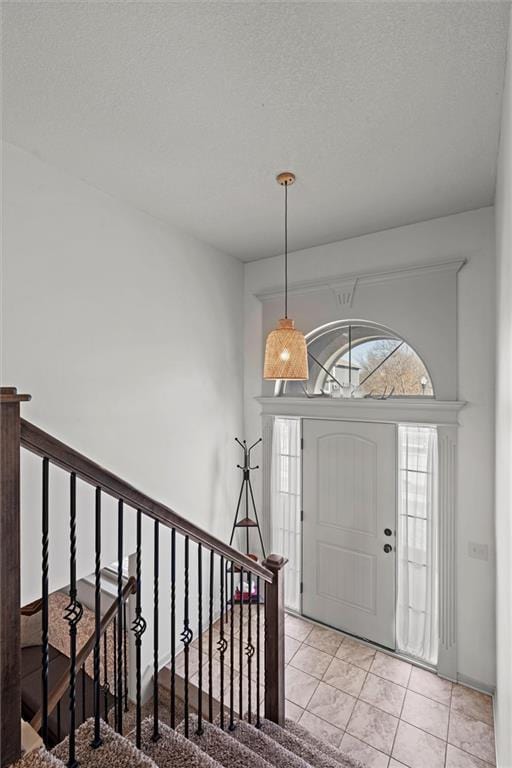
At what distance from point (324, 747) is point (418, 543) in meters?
1.62

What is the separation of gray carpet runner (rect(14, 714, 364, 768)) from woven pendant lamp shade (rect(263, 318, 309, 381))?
1.77 meters

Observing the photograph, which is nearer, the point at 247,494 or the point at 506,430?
the point at 506,430

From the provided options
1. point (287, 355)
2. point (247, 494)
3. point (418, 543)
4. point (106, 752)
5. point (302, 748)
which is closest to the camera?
Result: point (106, 752)

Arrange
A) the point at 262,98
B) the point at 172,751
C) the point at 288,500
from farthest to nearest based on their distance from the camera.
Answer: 1. the point at 288,500
2. the point at 262,98
3. the point at 172,751

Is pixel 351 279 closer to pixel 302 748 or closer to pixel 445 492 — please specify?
pixel 445 492

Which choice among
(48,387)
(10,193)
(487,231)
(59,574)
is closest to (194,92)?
(10,193)

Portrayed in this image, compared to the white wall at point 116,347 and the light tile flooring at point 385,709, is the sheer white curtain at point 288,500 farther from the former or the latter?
the light tile flooring at point 385,709

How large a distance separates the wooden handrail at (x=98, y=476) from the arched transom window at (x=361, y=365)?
2267 mm

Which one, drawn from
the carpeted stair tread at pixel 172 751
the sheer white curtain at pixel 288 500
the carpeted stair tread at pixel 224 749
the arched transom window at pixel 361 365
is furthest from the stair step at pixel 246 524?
the carpeted stair tread at pixel 172 751

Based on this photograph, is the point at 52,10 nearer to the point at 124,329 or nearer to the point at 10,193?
the point at 10,193

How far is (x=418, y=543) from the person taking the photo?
10.7 ft

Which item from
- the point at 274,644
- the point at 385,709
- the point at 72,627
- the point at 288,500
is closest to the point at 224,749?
the point at 274,644

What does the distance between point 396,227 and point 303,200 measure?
989 millimetres

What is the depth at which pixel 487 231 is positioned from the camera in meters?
2.93
